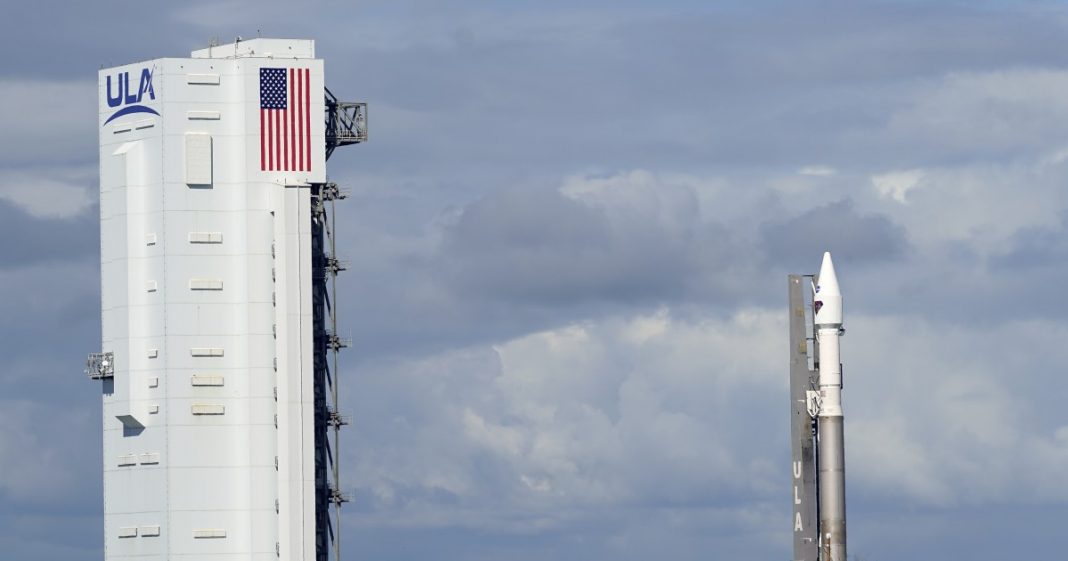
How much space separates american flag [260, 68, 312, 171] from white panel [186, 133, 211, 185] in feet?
9.14

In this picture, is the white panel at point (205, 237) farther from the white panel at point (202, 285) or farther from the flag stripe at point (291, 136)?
the flag stripe at point (291, 136)

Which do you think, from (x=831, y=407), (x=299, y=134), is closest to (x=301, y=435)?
(x=299, y=134)

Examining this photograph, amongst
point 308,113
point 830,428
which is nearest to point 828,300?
point 830,428

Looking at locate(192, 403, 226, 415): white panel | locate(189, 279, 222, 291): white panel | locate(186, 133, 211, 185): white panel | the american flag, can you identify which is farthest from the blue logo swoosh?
locate(192, 403, 226, 415): white panel

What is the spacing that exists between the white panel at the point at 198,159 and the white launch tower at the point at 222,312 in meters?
0.05

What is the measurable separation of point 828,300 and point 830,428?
6.30 m

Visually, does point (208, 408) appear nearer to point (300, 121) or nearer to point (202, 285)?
point (202, 285)

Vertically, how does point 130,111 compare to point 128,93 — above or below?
below

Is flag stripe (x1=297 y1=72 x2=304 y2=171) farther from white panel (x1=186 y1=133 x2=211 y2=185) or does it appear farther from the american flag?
white panel (x1=186 y1=133 x2=211 y2=185)

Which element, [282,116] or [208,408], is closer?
[208,408]

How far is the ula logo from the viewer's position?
174 meters

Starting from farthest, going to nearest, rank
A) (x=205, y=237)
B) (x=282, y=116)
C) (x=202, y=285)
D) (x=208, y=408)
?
1. (x=282, y=116)
2. (x=205, y=237)
3. (x=202, y=285)
4. (x=208, y=408)

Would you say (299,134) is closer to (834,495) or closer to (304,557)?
(304,557)

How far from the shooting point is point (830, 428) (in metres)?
167
